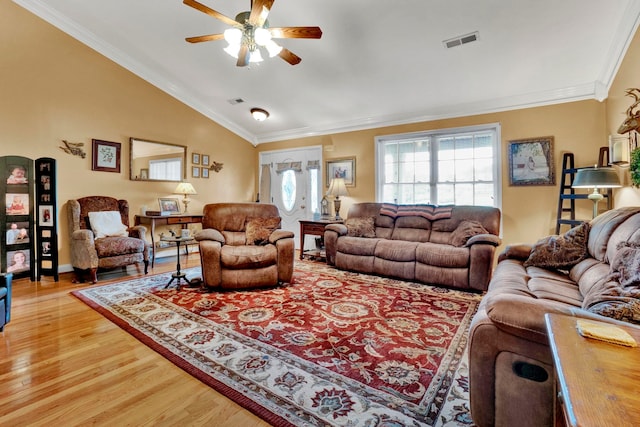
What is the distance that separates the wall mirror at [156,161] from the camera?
16.4ft

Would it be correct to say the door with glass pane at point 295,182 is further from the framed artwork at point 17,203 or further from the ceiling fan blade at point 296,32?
the framed artwork at point 17,203

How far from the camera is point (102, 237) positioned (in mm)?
4168

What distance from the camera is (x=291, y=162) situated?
21.4ft

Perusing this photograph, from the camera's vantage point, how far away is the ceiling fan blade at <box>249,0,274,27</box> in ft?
7.89

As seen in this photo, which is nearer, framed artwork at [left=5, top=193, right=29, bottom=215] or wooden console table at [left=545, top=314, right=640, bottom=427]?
wooden console table at [left=545, top=314, right=640, bottom=427]

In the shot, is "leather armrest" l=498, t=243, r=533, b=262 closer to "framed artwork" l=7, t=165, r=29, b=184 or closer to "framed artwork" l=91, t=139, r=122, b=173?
"framed artwork" l=91, t=139, r=122, b=173

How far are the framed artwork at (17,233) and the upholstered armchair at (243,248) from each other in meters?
2.22

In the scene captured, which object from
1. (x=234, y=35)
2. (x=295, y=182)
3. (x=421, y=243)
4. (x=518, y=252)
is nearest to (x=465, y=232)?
(x=421, y=243)

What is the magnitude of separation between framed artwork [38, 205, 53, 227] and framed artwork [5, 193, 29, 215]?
17 cm

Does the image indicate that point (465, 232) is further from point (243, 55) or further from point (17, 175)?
point (17, 175)

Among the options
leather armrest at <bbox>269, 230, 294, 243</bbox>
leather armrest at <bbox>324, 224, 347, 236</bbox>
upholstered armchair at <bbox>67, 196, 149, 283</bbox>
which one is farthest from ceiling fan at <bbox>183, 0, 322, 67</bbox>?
upholstered armchair at <bbox>67, 196, 149, 283</bbox>

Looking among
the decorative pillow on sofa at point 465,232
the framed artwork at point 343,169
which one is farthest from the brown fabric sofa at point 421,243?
the framed artwork at point 343,169

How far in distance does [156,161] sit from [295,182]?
2613 millimetres

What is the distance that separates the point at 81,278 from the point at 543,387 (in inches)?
187
